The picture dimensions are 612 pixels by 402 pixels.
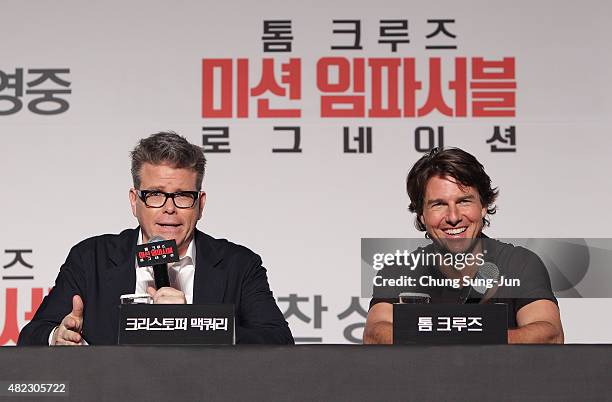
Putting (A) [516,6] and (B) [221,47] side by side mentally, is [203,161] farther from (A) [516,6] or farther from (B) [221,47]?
(A) [516,6]

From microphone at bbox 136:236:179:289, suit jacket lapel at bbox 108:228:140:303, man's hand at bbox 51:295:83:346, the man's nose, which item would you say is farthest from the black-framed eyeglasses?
the man's nose

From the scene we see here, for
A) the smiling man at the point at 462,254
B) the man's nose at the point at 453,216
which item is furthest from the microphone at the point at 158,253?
the man's nose at the point at 453,216

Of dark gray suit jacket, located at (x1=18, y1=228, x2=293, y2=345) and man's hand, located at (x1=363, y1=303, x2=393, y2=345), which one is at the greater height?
dark gray suit jacket, located at (x1=18, y1=228, x2=293, y2=345)

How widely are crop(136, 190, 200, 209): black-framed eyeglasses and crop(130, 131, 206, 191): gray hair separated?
63 millimetres

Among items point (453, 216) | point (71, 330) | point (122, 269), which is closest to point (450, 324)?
point (453, 216)

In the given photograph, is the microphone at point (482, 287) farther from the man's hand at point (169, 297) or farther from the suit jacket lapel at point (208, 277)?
the suit jacket lapel at point (208, 277)

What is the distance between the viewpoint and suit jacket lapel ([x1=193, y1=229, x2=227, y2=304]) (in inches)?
90.7

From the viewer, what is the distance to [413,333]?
1379mm

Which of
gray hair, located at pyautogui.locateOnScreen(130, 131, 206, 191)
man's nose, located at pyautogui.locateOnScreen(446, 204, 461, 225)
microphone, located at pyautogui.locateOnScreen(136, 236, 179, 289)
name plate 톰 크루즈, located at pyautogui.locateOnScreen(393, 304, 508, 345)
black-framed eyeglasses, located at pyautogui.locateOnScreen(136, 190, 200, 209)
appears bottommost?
name plate 톰 크루즈, located at pyautogui.locateOnScreen(393, 304, 508, 345)

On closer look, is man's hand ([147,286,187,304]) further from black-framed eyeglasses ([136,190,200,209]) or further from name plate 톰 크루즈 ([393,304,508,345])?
black-framed eyeglasses ([136,190,200,209])

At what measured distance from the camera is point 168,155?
2.33 metres

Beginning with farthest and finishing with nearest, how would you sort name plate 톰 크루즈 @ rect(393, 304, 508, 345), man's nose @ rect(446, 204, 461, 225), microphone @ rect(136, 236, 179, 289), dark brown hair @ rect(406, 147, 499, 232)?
dark brown hair @ rect(406, 147, 499, 232), man's nose @ rect(446, 204, 461, 225), microphone @ rect(136, 236, 179, 289), name plate 톰 크루즈 @ rect(393, 304, 508, 345)

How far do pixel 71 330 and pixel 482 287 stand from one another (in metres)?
0.86

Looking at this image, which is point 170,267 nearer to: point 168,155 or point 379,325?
point 168,155
